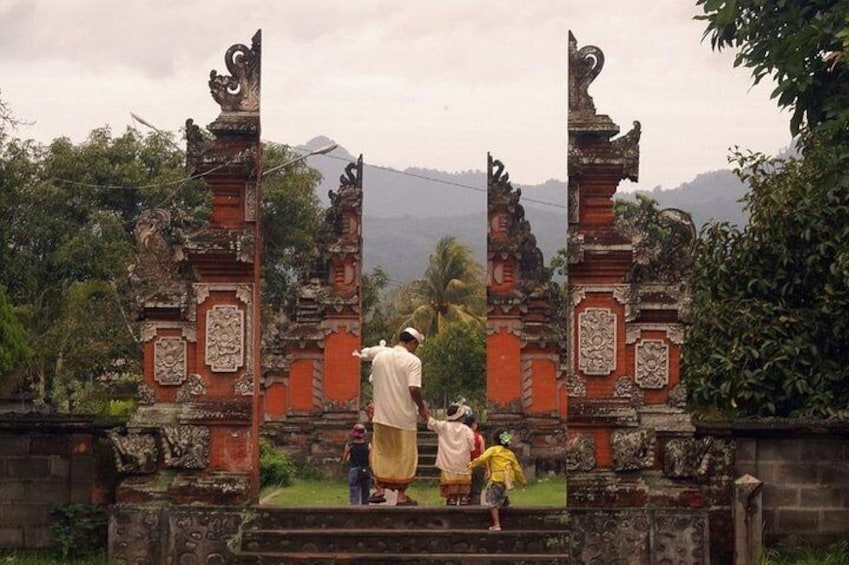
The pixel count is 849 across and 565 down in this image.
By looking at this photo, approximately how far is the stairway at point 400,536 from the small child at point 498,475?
0.52ft

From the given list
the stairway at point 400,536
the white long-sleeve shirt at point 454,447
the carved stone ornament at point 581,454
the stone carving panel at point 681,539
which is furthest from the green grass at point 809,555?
the white long-sleeve shirt at point 454,447

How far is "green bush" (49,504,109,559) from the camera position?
14.6m

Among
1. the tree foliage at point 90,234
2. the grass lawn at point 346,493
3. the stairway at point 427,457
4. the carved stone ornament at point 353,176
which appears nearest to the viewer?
the grass lawn at point 346,493

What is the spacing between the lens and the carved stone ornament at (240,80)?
1484cm

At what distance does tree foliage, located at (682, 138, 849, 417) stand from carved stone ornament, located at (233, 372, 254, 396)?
23.4 feet

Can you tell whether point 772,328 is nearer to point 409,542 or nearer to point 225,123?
point 409,542

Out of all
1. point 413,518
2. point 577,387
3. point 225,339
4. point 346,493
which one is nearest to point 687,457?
point 577,387

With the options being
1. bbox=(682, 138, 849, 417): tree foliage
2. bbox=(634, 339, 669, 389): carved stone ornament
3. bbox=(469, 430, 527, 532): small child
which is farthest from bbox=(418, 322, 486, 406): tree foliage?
bbox=(634, 339, 669, 389): carved stone ornament

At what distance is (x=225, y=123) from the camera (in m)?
14.8

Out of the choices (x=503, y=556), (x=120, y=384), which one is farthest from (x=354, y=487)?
(x=120, y=384)

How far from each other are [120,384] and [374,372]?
16261 mm

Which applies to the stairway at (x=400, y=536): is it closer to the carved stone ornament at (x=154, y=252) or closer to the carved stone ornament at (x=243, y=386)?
the carved stone ornament at (x=243, y=386)

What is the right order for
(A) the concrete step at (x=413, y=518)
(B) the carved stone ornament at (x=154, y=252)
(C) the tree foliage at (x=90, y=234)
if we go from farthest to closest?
1. (C) the tree foliage at (x=90, y=234)
2. (B) the carved stone ornament at (x=154, y=252)
3. (A) the concrete step at (x=413, y=518)

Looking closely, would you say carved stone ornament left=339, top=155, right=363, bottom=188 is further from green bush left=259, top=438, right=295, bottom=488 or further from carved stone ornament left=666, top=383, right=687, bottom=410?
carved stone ornament left=666, top=383, right=687, bottom=410
